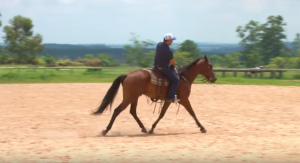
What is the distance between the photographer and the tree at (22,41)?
3744cm

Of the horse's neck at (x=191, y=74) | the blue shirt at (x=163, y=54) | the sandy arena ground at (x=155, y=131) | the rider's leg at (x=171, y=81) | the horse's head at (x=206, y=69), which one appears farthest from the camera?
the horse's head at (x=206, y=69)

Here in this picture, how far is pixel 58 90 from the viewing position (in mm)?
17141

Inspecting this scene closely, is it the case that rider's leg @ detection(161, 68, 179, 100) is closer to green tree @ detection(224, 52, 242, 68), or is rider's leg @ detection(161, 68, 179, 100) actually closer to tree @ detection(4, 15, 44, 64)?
green tree @ detection(224, 52, 242, 68)

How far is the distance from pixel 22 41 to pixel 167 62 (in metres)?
32.3

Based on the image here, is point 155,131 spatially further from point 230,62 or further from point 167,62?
point 230,62

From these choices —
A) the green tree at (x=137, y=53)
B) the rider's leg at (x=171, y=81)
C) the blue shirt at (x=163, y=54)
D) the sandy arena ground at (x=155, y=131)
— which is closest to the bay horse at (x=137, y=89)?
the rider's leg at (x=171, y=81)

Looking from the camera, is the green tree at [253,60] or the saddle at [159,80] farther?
the green tree at [253,60]

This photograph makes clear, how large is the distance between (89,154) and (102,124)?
11.9 feet

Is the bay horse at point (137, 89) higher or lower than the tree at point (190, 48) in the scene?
lower

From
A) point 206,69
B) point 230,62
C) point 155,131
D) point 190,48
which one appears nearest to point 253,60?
point 230,62

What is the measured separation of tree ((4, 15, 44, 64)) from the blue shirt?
99.7ft

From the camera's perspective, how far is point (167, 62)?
9109 mm

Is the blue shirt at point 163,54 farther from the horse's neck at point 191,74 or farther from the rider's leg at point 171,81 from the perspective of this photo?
the horse's neck at point 191,74

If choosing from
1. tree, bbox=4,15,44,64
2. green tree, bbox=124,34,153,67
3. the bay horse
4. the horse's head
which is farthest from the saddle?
tree, bbox=4,15,44,64
